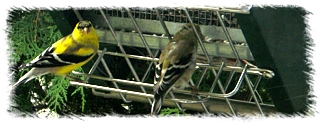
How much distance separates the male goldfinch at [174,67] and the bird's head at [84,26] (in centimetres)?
47

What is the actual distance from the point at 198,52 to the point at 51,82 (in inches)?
48.8

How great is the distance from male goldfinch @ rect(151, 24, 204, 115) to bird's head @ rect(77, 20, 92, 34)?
1.55ft

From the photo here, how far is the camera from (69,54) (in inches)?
150

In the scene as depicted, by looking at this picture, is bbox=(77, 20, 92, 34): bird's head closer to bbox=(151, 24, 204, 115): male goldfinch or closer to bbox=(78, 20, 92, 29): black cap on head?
bbox=(78, 20, 92, 29): black cap on head

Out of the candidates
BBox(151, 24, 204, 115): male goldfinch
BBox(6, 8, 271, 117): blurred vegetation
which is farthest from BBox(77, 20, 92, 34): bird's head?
BBox(151, 24, 204, 115): male goldfinch

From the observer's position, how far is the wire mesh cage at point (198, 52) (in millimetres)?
3572

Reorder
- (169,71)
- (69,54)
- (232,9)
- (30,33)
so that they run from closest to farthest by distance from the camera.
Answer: (232,9) → (169,71) → (69,54) → (30,33)

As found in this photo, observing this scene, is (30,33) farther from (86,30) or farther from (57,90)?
(86,30)

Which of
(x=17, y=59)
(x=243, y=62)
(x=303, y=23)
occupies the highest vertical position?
(x=303, y=23)

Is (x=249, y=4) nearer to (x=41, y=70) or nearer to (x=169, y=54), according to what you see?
(x=169, y=54)

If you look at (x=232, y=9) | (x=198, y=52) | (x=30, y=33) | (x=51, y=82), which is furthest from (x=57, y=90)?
(x=232, y=9)

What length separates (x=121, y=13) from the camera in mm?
4098

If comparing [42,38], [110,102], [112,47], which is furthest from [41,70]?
[110,102]

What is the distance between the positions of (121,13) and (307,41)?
119 cm
